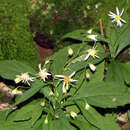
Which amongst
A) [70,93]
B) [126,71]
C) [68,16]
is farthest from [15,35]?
[126,71]

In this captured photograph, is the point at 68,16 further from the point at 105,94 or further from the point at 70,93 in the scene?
the point at 105,94

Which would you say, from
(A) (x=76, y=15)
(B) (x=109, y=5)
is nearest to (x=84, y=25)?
(A) (x=76, y=15)

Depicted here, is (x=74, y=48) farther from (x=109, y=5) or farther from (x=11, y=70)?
(x=109, y=5)

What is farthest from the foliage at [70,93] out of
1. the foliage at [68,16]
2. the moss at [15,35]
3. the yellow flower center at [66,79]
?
the foliage at [68,16]

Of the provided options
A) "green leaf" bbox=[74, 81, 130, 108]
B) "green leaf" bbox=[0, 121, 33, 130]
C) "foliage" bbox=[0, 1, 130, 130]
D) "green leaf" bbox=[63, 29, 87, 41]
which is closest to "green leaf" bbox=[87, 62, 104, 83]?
"foliage" bbox=[0, 1, 130, 130]

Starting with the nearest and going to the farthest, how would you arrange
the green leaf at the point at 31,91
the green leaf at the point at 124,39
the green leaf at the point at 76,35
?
the green leaf at the point at 31,91 → the green leaf at the point at 124,39 → the green leaf at the point at 76,35

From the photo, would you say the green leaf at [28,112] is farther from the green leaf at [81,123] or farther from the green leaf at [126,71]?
the green leaf at [126,71]
